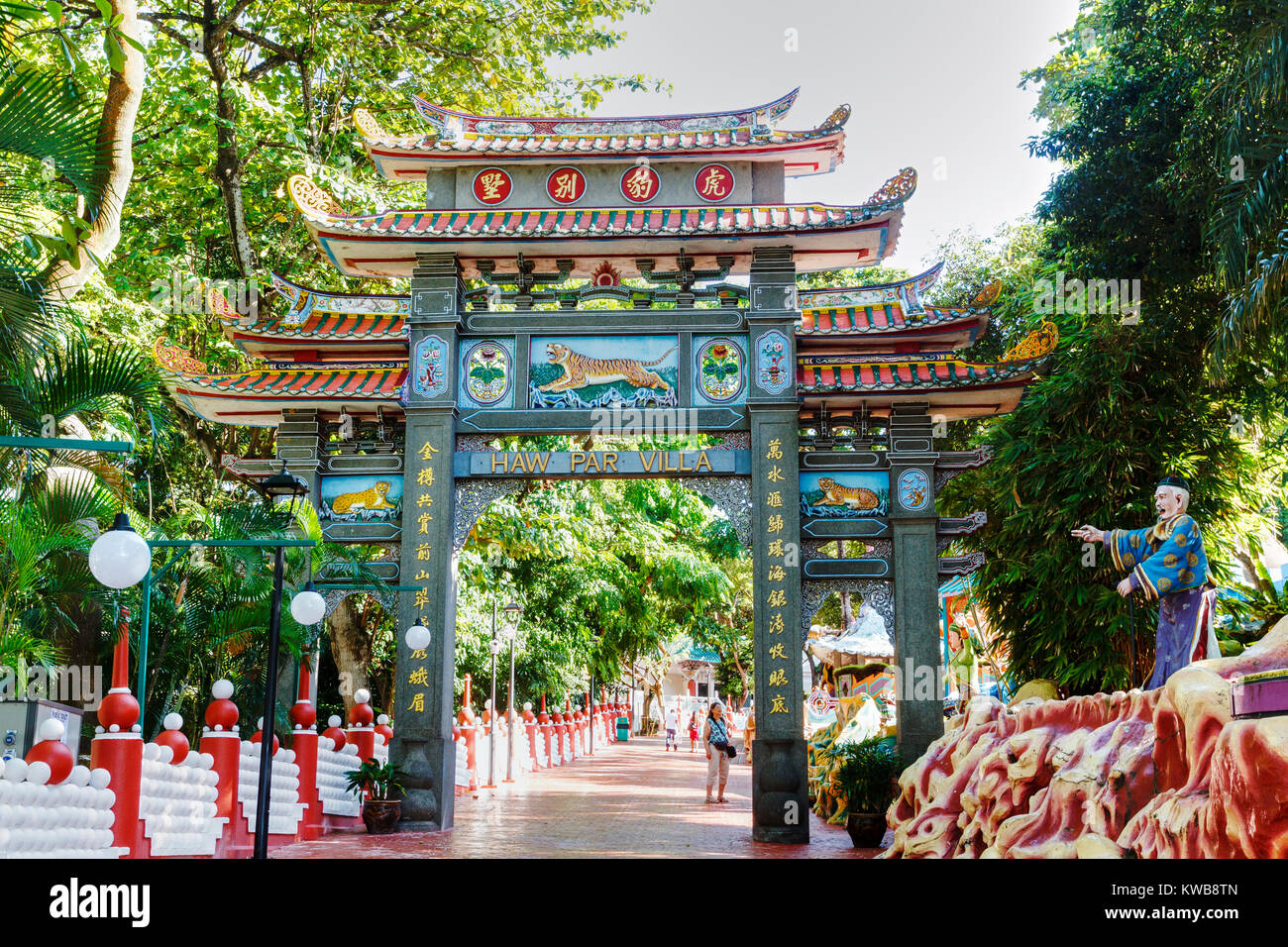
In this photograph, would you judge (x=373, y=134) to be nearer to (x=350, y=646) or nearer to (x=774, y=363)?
(x=774, y=363)

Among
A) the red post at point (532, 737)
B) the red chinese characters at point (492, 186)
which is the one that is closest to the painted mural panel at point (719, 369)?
the red chinese characters at point (492, 186)

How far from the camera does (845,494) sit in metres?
12.2

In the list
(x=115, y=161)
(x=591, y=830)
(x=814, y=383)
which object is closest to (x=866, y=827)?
(x=591, y=830)

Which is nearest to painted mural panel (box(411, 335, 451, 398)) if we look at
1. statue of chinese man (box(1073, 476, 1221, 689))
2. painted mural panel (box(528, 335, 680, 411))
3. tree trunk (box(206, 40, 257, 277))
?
painted mural panel (box(528, 335, 680, 411))

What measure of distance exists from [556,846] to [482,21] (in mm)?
13813

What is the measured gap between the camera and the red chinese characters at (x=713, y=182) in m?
13.5

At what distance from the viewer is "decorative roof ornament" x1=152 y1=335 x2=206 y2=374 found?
1252 cm

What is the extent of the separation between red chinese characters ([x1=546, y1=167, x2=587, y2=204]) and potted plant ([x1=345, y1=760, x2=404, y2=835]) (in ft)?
22.9

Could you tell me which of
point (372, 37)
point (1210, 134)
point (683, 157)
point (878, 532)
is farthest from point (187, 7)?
point (1210, 134)

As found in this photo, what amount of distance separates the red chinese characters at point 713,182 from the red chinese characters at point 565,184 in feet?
4.66

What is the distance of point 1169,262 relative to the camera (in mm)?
13414

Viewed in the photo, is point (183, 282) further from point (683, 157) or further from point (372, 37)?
point (683, 157)

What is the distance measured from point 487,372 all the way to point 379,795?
479cm

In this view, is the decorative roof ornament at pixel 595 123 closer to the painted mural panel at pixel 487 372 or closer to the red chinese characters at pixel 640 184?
the red chinese characters at pixel 640 184
